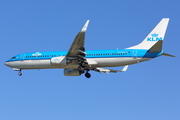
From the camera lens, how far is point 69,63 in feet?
165

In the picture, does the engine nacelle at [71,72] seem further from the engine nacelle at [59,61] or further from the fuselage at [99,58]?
the engine nacelle at [59,61]

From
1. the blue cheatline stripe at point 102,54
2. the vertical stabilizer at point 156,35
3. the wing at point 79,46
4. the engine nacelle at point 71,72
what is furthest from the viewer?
the engine nacelle at point 71,72

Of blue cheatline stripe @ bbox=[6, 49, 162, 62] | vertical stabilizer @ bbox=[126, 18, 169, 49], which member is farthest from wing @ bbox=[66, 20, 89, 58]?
vertical stabilizer @ bbox=[126, 18, 169, 49]

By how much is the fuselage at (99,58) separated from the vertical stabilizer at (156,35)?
226 centimetres

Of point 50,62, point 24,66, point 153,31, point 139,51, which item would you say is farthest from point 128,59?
point 24,66

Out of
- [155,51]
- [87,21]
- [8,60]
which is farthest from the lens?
[8,60]

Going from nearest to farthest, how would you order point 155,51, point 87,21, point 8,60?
1. point 87,21
2. point 155,51
3. point 8,60

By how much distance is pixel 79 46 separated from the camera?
1876 inches

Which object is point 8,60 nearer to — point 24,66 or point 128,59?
point 24,66

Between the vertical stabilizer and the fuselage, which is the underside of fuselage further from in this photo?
the vertical stabilizer

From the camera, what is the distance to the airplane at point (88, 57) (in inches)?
1923

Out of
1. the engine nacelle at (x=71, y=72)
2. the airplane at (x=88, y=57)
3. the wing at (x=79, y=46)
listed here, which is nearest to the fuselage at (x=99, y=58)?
the airplane at (x=88, y=57)

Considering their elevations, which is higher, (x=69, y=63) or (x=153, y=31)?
(x=153, y=31)

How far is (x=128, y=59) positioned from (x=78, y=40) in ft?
24.9
